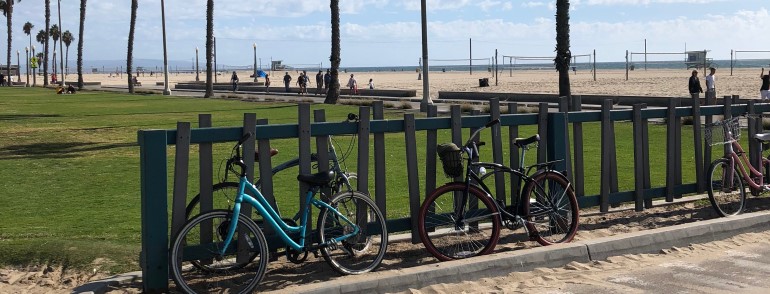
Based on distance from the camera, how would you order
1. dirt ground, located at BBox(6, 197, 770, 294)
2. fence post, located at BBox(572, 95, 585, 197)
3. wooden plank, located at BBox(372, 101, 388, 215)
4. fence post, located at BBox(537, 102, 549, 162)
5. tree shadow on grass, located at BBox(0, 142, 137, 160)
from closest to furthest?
dirt ground, located at BBox(6, 197, 770, 294) → wooden plank, located at BBox(372, 101, 388, 215) → fence post, located at BBox(537, 102, 549, 162) → fence post, located at BBox(572, 95, 585, 197) → tree shadow on grass, located at BBox(0, 142, 137, 160)

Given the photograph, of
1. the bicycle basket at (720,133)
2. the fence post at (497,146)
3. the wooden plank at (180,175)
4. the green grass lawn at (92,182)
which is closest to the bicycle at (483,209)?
the fence post at (497,146)

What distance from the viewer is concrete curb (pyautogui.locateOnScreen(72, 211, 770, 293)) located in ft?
21.4

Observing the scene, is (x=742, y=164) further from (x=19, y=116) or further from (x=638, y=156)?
(x=19, y=116)

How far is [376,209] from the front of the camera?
705 cm

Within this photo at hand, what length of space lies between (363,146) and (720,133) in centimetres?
414

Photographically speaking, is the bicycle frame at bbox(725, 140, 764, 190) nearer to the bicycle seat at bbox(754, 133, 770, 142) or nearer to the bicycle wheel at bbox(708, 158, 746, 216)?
the bicycle wheel at bbox(708, 158, 746, 216)

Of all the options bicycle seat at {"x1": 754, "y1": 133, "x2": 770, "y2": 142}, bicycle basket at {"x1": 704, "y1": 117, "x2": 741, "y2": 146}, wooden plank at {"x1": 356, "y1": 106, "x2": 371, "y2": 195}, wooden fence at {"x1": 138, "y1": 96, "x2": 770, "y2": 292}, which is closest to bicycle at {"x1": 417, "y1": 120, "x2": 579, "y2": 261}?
Answer: wooden fence at {"x1": 138, "y1": 96, "x2": 770, "y2": 292}

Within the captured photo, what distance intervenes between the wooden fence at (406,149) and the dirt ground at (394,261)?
191mm

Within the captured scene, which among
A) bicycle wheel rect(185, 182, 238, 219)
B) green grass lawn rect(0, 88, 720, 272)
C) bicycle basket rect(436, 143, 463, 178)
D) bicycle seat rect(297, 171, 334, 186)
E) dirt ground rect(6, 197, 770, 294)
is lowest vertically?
dirt ground rect(6, 197, 770, 294)

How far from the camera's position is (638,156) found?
926 cm

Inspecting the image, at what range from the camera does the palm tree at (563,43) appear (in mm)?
22312

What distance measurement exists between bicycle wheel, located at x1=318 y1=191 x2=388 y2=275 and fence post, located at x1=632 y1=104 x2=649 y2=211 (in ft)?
10.6

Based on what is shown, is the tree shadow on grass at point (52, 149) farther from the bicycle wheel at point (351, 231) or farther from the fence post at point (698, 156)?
the fence post at point (698, 156)

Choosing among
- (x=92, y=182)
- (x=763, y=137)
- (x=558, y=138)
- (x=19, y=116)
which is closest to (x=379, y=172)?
(x=558, y=138)
